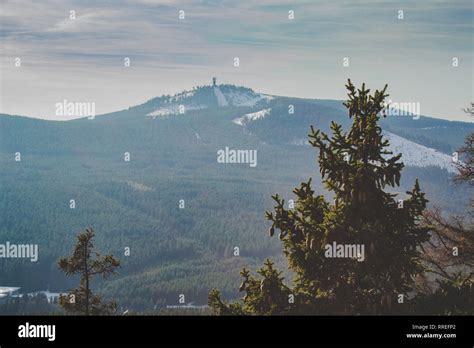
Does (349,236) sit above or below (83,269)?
above

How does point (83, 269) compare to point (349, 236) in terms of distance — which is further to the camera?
point (83, 269)

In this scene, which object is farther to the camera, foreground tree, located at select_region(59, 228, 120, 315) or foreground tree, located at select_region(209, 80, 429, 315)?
foreground tree, located at select_region(59, 228, 120, 315)

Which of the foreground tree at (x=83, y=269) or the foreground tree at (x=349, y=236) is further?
the foreground tree at (x=83, y=269)

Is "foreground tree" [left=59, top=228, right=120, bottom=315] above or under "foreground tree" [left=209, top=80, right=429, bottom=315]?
under

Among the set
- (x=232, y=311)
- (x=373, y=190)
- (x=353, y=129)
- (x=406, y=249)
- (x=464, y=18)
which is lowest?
(x=232, y=311)

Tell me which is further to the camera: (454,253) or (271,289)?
(454,253)

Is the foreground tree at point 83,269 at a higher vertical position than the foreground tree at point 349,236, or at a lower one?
Answer: lower
